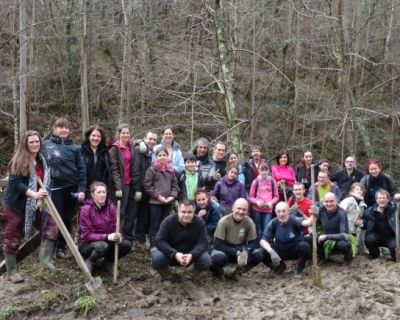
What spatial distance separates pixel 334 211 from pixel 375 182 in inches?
58.5

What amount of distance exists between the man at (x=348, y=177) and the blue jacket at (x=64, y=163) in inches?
180

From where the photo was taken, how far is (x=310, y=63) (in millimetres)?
19906

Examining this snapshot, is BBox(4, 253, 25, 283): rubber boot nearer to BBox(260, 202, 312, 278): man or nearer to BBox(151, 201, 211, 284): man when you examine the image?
BBox(151, 201, 211, 284): man

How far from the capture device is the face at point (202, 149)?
7308 millimetres

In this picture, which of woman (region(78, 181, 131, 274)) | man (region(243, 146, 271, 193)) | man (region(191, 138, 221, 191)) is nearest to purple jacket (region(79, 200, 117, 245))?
woman (region(78, 181, 131, 274))

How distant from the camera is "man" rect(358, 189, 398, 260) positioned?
712 centimetres

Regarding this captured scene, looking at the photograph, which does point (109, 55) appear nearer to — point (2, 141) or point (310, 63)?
point (2, 141)

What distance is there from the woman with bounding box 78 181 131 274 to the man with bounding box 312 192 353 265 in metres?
2.91

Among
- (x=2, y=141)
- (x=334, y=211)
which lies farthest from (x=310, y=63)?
(x=334, y=211)

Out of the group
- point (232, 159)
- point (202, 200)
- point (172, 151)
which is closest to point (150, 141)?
point (172, 151)

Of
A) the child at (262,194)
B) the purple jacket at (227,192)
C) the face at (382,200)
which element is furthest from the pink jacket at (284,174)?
the face at (382,200)

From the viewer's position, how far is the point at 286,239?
657 cm

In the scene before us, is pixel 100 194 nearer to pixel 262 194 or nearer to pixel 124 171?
pixel 124 171

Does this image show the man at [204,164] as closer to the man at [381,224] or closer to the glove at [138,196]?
the glove at [138,196]
